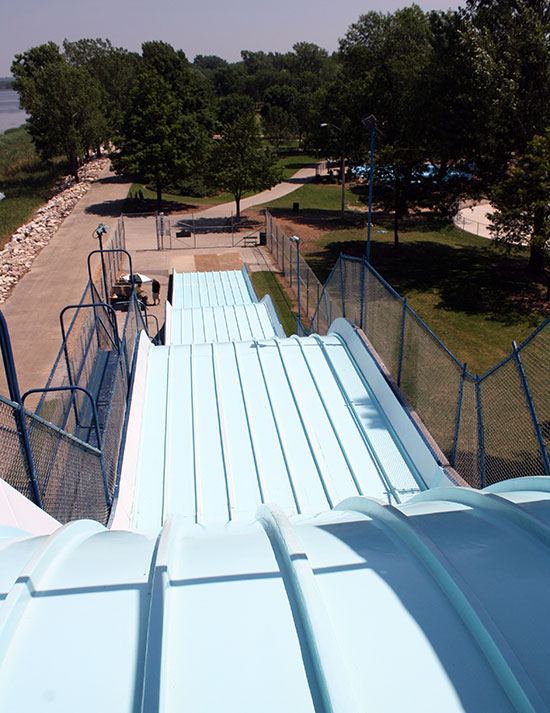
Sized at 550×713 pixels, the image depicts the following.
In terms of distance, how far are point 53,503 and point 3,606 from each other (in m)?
4.32

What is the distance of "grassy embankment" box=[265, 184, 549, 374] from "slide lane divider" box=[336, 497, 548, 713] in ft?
48.7

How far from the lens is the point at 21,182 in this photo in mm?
59094

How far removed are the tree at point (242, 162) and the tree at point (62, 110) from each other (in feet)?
64.5

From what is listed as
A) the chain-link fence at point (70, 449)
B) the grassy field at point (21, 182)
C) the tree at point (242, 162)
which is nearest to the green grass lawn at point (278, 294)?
the chain-link fence at point (70, 449)

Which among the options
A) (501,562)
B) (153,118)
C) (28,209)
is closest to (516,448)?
(501,562)

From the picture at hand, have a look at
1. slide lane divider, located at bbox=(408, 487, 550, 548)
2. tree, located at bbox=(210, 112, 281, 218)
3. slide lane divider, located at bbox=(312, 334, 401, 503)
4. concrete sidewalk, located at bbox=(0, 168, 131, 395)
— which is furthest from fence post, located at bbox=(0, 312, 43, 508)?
tree, located at bbox=(210, 112, 281, 218)

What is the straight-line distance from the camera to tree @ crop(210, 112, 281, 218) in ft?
123

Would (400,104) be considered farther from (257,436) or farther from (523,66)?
(257,436)

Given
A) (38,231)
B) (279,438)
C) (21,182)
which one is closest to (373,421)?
(279,438)

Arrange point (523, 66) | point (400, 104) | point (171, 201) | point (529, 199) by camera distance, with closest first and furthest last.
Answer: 1. point (529, 199)
2. point (523, 66)
3. point (400, 104)
4. point (171, 201)

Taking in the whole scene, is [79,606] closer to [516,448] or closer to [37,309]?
[516,448]

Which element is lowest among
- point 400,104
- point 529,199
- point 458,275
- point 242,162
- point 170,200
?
point 458,275

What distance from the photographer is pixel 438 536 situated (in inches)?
137

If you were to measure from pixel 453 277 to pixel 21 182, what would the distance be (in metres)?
48.6
